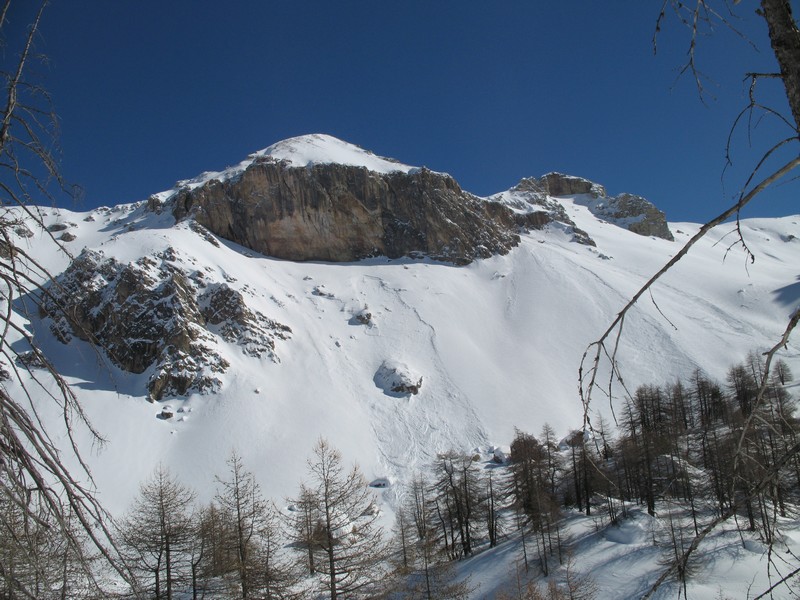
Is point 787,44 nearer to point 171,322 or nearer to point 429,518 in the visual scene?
point 429,518

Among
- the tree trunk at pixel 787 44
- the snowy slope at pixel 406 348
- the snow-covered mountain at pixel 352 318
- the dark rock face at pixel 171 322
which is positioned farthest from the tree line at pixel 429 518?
the dark rock face at pixel 171 322

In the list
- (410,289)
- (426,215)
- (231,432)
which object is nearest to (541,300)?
(410,289)

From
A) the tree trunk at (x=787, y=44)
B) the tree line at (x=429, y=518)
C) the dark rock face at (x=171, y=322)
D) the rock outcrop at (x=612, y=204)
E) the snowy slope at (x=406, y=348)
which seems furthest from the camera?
the rock outcrop at (x=612, y=204)

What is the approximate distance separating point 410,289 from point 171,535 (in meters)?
56.4

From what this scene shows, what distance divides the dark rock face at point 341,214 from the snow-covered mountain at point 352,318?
0.32 metres

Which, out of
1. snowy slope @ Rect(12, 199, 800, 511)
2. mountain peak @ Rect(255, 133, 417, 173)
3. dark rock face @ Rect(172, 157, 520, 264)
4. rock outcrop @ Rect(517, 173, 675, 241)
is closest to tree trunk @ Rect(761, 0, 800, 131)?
snowy slope @ Rect(12, 199, 800, 511)

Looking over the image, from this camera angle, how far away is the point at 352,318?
59906 mm

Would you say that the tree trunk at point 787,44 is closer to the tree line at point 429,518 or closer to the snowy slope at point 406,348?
the tree line at point 429,518

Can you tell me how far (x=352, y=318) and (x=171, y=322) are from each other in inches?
827

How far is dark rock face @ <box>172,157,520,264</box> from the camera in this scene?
76562mm

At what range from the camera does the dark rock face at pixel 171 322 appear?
4428 cm

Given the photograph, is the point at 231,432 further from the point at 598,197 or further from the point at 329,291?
the point at 598,197

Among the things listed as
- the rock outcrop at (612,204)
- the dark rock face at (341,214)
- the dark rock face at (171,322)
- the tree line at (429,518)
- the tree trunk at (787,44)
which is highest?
the rock outcrop at (612,204)

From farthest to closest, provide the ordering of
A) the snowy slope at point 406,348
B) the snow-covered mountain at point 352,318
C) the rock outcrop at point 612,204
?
the rock outcrop at point 612,204, the snow-covered mountain at point 352,318, the snowy slope at point 406,348
